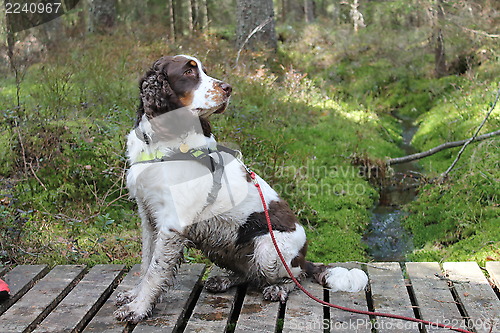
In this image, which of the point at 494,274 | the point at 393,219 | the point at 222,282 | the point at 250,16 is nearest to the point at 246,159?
the point at 393,219

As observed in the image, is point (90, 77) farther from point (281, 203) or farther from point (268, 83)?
point (281, 203)

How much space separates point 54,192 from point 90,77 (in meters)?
2.54

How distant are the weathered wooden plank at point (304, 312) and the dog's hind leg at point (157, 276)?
30.5 inches

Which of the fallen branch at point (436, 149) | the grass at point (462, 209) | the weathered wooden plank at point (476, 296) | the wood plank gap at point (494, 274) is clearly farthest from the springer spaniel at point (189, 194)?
the fallen branch at point (436, 149)

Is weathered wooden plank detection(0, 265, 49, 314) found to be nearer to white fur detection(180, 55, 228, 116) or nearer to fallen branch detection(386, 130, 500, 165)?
white fur detection(180, 55, 228, 116)

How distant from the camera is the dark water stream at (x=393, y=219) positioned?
5.41 metres

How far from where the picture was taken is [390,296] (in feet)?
11.2

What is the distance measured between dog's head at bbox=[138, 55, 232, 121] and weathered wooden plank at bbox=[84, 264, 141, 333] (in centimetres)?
128

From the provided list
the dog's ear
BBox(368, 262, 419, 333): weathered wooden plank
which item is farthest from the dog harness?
BBox(368, 262, 419, 333): weathered wooden plank

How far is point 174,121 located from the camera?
10.4 feet

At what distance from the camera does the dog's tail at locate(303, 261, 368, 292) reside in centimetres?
348

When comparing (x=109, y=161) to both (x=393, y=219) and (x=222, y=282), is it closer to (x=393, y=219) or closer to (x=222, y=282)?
(x=222, y=282)

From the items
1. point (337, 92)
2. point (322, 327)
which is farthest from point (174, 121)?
point (337, 92)

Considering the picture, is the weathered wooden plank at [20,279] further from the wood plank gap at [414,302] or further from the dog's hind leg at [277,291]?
the wood plank gap at [414,302]
